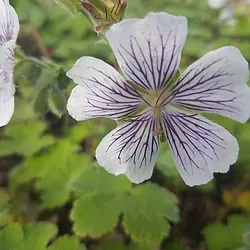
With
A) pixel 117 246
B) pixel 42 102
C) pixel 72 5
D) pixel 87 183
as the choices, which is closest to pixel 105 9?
pixel 72 5

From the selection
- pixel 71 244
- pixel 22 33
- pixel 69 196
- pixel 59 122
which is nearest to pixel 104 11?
pixel 71 244

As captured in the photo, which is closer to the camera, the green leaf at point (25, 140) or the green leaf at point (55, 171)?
the green leaf at point (55, 171)

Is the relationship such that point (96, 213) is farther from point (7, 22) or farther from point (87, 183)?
point (7, 22)

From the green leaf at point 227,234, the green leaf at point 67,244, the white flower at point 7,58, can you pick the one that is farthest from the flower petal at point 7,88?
the green leaf at point 227,234

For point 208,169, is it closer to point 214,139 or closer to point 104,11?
point 214,139

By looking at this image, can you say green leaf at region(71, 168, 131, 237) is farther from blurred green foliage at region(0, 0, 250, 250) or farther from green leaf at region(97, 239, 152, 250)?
green leaf at region(97, 239, 152, 250)

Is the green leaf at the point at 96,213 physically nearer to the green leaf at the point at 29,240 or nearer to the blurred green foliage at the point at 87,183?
the blurred green foliage at the point at 87,183

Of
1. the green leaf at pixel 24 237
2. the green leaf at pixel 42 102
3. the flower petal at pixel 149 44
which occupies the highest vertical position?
the flower petal at pixel 149 44
